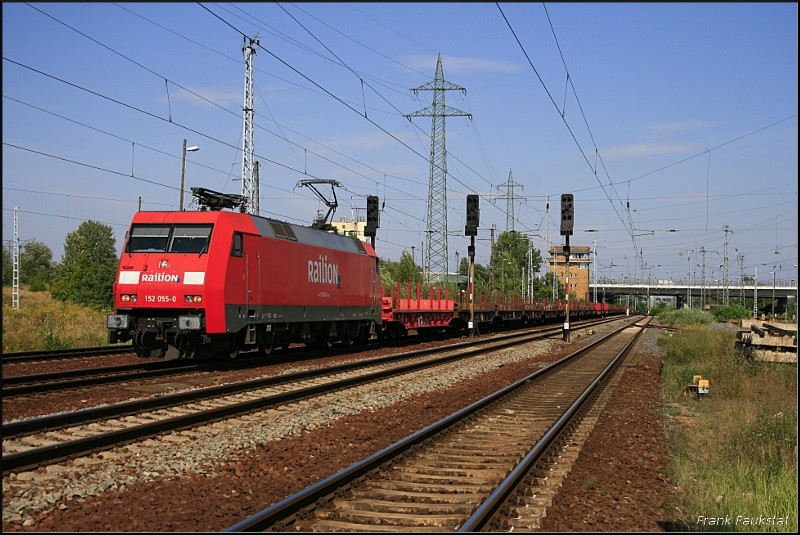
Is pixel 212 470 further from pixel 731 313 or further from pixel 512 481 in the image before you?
pixel 731 313

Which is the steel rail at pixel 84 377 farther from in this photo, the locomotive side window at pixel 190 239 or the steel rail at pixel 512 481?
the steel rail at pixel 512 481

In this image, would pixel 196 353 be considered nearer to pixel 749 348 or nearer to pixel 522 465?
pixel 522 465

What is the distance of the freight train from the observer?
48.2ft

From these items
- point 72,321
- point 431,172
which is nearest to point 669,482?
point 72,321

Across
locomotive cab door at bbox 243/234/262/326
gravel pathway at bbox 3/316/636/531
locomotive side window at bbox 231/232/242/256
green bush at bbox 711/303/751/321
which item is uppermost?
locomotive side window at bbox 231/232/242/256

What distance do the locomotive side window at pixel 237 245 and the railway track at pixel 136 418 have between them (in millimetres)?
3136

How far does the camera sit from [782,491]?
691 cm

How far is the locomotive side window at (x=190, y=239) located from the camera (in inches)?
594

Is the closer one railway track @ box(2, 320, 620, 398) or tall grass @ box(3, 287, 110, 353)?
railway track @ box(2, 320, 620, 398)

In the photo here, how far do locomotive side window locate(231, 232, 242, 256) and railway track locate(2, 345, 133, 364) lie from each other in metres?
6.08

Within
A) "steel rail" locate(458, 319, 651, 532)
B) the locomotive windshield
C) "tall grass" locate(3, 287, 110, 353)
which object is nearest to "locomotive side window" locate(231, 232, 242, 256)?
the locomotive windshield

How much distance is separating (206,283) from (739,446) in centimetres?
1045

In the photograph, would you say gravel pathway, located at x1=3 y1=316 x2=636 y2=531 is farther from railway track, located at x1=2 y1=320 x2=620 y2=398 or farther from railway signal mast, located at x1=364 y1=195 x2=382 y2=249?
railway signal mast, located at x1=364 y1=195 x2=382 y2=249

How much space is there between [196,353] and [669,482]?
35.7ft
